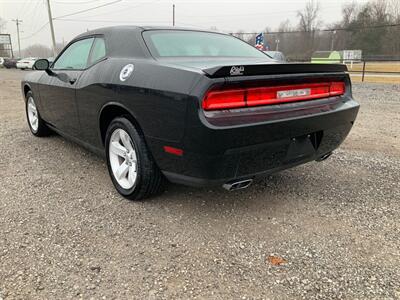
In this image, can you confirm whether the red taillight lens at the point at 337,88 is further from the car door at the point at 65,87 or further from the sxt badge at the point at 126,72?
the car door at the point at 65,87

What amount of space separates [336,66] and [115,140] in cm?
201

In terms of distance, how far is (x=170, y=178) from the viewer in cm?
263

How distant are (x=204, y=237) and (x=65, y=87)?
2327mm

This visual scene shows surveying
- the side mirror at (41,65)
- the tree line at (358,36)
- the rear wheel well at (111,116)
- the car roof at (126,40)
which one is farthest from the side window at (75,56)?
the tree line at (358,36)

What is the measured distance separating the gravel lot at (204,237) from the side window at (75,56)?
1.14 m

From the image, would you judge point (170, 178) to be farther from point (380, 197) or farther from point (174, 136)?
point (380, 197)

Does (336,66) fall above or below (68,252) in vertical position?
above

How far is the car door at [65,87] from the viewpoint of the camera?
12.1 feet

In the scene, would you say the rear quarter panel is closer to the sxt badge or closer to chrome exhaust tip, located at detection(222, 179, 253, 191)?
the sxt badge

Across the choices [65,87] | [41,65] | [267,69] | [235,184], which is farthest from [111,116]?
[41,65]

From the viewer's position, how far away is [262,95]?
7.98ft

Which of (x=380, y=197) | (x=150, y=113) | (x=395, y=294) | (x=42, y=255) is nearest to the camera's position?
(x=395, y=294)

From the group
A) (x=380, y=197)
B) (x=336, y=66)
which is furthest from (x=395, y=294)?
(x=336, y=66)

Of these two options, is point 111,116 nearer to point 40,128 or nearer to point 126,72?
point 126,72
